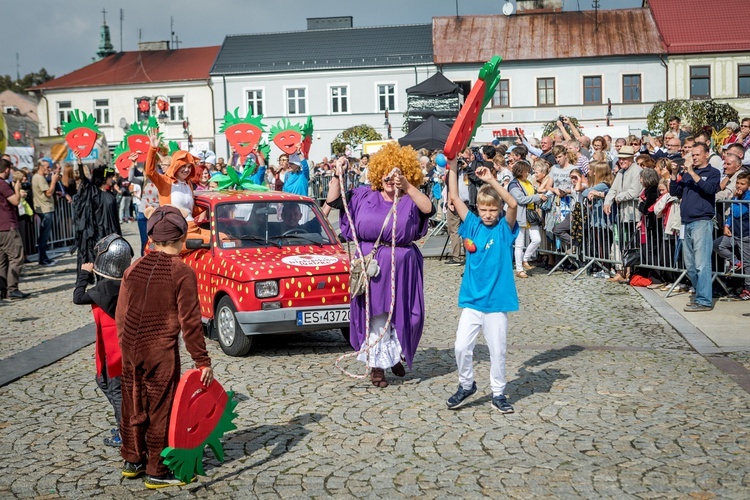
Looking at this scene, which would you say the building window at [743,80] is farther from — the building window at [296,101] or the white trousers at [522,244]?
the white trousers at [522,244]

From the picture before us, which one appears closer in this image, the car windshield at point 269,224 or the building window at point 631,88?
the car windshield at point 269,224

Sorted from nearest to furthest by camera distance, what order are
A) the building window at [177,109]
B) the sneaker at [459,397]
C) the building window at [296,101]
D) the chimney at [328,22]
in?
the sneaker at [459,397]
the building window at [296,101]
the building window at [177,109]
the chimney at [328,22]

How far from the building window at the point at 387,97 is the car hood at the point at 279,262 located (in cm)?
4837

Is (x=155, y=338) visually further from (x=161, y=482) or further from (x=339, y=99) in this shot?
(x=339, y=99)

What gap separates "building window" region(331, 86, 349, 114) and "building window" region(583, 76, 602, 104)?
48.0 ft

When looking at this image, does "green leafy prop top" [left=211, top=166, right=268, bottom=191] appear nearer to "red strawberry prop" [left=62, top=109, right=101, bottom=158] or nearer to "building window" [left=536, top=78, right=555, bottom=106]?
"red strawberry prop" [left=62, top=109, right=101, bottom=158]

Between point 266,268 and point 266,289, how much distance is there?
224mm

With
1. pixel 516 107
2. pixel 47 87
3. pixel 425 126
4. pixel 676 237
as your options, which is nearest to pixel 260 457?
pixel 676 237

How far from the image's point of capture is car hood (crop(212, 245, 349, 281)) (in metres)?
8.97

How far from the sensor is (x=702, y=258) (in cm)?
1107

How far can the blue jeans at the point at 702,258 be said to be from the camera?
11070mm

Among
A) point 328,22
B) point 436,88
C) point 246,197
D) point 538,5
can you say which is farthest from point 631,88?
point 246,197

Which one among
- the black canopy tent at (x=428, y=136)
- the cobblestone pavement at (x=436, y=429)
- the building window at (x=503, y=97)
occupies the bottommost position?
the cobblestone pavement at (x=436, y=429)

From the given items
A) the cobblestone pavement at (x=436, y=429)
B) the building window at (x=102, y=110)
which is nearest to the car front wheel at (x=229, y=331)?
the cobblestone pavement at (x=436, y=429)
